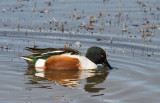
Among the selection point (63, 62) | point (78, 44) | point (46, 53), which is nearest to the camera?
point (63, 62)

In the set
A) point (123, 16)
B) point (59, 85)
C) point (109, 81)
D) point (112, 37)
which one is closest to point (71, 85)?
point (59, 85)

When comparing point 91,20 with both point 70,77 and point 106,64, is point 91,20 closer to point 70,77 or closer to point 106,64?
point 106,64

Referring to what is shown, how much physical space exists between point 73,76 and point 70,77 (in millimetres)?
100

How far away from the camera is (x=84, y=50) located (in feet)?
36.1

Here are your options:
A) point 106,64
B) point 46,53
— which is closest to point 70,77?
point 46,53

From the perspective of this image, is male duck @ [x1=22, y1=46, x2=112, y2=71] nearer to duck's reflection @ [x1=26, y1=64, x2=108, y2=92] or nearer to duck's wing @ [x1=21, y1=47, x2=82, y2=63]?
duck's wing @ [x1=21, y1=47, x2=82, y2=63]

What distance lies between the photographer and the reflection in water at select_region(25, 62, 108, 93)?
26.6 ft

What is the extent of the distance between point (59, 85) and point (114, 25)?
19.9 ft

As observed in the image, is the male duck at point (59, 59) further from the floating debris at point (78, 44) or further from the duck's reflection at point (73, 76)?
the floating debris at point (78, 44)

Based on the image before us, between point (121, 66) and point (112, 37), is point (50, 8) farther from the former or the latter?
point (121, 66)

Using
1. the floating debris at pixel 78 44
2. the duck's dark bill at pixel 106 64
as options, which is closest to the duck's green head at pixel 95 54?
the duck's dark bill at pixel 106 64

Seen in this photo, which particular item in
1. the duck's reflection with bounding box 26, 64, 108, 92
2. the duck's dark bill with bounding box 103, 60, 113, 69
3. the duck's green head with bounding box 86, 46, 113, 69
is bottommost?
the duck's reflection with bounding box 26, 64, 108, 92

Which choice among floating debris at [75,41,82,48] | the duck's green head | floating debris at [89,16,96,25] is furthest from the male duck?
floating debris at [89,16,96,25]

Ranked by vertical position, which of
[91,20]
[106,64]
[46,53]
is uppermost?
[91,20]
